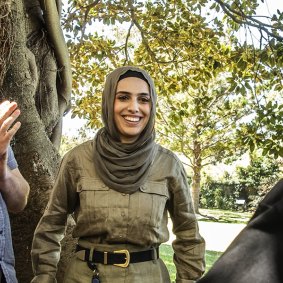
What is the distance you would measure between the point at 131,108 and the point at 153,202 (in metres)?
0.52

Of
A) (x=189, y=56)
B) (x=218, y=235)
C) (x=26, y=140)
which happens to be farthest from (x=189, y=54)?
(x=218, y=235)

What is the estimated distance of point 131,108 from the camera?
2.50 metres

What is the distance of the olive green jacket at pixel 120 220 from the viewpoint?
2.37 meters

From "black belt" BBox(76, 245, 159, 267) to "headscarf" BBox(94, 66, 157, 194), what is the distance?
1.05ft

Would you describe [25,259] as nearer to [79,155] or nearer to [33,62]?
[79,155]

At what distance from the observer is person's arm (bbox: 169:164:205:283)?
8.30 feet

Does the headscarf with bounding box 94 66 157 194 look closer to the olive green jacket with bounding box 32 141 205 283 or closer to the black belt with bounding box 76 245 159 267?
the olive green jacket with bounding box 32 141 205 283

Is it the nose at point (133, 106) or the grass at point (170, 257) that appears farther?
the grass at point (170, 257)

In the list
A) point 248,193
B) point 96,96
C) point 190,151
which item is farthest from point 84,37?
point 248,193

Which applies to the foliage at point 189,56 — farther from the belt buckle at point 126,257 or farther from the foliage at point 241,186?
the foliage at point 241,186

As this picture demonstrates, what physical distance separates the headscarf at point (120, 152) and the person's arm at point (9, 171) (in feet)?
1.39

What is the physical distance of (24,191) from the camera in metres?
2.33

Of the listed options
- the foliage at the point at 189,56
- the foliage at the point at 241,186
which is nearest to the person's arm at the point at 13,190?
the foliage at the point at 189,56

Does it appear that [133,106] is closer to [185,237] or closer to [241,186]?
[185,237]
